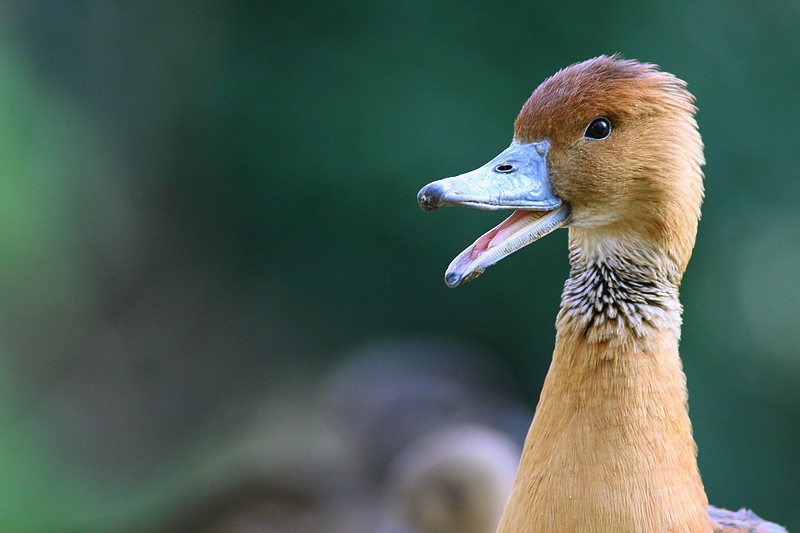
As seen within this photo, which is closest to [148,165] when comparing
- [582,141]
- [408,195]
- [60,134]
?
[60,134]

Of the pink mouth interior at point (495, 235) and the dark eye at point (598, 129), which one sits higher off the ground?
the dark eye at point (598, 129)

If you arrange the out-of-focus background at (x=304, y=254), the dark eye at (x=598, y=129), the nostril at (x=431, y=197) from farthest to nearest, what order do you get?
the out-of-focus background at (x=304, y=254) → the dark eye at (x=598, y=129) → the nostril at (x=431, y=197)

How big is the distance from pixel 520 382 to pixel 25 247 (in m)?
2.46

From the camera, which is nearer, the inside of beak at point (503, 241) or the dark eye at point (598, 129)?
the inside of beak at point (503, 241)

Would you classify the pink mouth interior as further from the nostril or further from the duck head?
the nostril

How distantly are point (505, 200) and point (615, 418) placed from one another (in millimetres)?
472

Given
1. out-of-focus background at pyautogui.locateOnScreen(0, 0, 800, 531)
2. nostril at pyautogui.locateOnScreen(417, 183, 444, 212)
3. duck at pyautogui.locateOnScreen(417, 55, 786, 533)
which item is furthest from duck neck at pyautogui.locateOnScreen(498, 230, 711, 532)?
out-of-focus background at pyautogui.locateOnScreen(0, 0, 800, 531)

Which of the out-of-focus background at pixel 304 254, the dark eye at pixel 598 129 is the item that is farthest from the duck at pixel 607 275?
the out-of-focus background at pixel 304 254

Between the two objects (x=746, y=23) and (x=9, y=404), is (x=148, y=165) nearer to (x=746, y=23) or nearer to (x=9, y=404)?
(x=9, y=404)

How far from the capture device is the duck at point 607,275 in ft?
5.59

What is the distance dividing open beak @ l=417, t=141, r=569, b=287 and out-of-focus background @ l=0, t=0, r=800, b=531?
2.01m

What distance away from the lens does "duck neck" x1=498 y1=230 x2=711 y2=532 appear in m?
1.69

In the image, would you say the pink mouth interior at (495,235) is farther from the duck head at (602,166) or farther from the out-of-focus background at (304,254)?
the out-of-focus background at (304,254)

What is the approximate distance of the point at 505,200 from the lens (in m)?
1.76
